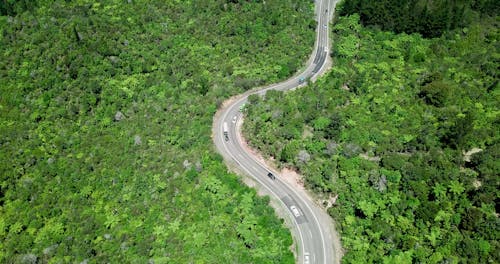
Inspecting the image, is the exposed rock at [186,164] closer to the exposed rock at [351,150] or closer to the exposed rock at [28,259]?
the exposed rock at [28,259]

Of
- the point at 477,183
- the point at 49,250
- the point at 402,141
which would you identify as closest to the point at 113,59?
the point at 49,250

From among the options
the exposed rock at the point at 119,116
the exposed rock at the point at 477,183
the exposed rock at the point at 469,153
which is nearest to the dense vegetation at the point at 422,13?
the exposed rock at the point at 469,153

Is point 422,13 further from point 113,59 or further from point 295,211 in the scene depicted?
point 113,59

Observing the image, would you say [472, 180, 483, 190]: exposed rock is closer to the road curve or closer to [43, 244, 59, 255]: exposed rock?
the road curve

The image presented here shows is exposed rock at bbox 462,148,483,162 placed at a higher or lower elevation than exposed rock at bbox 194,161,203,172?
higher

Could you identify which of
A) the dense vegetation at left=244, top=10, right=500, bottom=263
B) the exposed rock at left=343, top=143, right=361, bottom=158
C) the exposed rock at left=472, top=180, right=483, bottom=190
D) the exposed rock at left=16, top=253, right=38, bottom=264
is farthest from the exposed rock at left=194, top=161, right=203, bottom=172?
the exposed rock at left=472, top=180, right=483, bottom=190

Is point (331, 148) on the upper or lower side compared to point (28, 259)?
upper

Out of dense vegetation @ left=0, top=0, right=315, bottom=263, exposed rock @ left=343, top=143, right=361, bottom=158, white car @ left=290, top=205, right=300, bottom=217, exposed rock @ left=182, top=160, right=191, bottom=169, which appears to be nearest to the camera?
dense vegetation @ left=0, top=0, right=315, bottom=263
